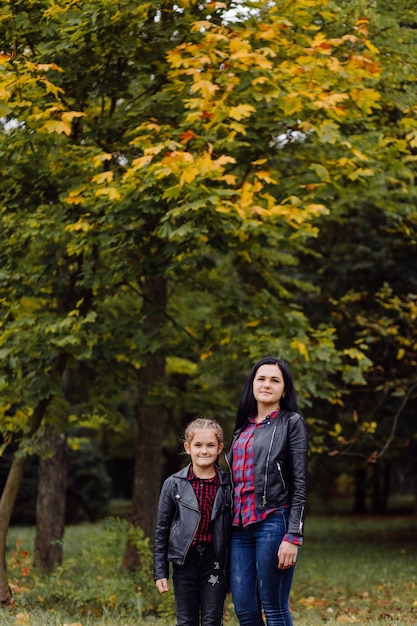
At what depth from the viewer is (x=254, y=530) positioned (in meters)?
4.29

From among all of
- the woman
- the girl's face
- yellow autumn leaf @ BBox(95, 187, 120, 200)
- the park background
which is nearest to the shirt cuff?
the woman

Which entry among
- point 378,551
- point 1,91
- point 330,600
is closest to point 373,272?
point 378,551

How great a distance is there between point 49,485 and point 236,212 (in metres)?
6.01

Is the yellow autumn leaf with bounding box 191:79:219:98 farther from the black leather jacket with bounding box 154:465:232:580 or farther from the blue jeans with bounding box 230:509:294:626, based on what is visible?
the blue jeans with bounding box 230:509:294:626

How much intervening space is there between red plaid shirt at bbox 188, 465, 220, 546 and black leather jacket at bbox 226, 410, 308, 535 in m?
0.35

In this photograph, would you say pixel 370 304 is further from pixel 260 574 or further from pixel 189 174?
pixel 260 574

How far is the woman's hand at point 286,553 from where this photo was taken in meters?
4.12

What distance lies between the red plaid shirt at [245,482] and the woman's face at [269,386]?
86 mm

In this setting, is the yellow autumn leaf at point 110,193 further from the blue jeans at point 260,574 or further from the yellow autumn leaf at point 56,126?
the blue jeans at point 260,574

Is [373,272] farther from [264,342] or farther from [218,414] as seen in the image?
[264,342]

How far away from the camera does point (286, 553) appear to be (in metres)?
4.13

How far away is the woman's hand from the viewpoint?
412 cm

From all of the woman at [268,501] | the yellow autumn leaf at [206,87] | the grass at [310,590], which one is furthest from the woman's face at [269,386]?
the yellow autumn leaf at [206,87]

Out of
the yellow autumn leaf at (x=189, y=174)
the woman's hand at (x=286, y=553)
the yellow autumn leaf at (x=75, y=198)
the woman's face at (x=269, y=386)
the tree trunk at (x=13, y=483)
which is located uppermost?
the yellow autumn leaf at (x=189, y=174)
